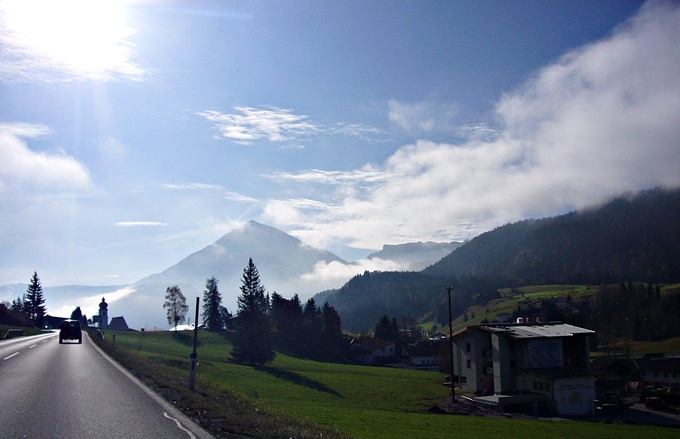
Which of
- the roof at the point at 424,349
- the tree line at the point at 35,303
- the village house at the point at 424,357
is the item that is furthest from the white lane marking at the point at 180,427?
the tree line at the point at 35,303

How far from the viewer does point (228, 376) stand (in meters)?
56.8

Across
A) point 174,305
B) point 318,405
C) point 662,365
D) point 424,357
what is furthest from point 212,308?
point 662,365

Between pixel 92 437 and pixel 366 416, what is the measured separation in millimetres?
27714

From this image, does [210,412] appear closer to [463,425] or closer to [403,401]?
[463,425]

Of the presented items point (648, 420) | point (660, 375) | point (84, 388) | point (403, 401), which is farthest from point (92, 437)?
point (660, 375)

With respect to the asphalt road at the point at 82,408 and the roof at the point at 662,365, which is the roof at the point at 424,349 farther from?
the asphalt road at the point at 82,408

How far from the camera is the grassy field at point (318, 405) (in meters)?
14.8

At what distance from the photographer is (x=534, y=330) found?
61.7 metres

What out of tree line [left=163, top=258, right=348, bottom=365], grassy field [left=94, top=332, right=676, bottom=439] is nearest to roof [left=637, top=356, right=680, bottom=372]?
grassy field [left=94, top=332, right=676, bottom=439]

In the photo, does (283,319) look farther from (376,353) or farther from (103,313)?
(103,313)

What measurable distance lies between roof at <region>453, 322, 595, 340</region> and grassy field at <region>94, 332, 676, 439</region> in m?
9.79

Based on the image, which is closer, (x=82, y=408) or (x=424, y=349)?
(x=82, y=408)

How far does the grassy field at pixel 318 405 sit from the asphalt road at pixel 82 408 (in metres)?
0.88

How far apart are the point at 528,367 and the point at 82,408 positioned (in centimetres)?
5351
